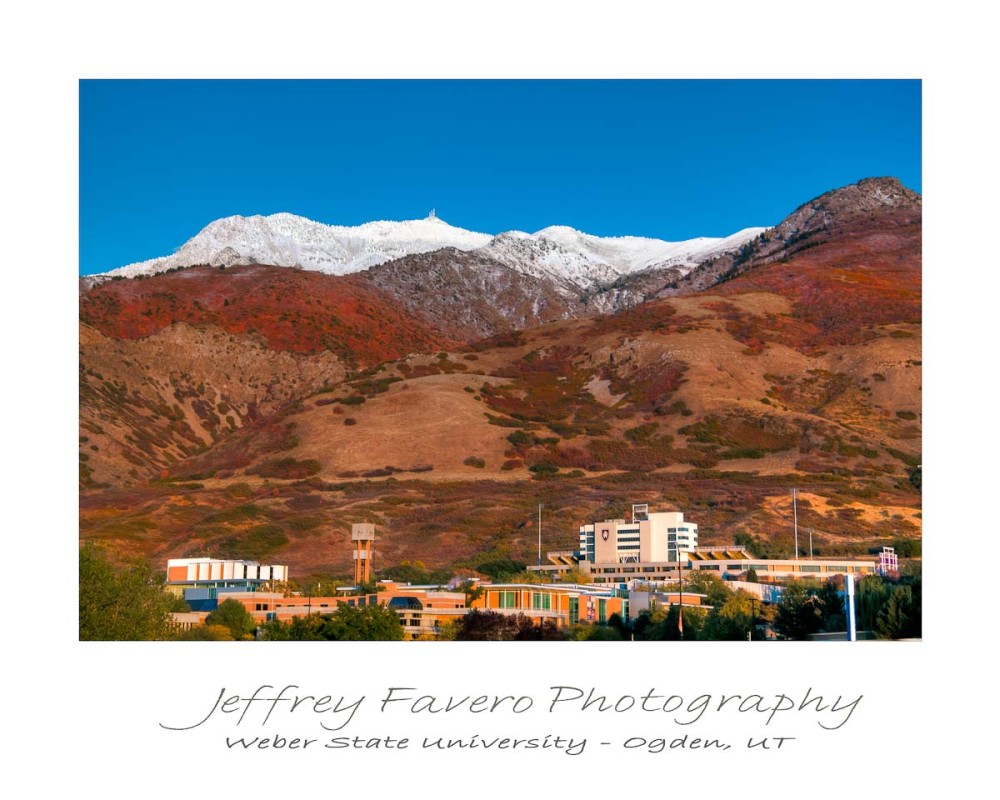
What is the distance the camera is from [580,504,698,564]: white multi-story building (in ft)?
251

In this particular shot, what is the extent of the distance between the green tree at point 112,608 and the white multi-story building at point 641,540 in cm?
3916

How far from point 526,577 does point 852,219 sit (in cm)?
11504

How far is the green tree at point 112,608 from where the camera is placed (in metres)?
36.9

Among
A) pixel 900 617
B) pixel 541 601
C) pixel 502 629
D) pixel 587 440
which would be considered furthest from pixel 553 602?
pixel 587 440

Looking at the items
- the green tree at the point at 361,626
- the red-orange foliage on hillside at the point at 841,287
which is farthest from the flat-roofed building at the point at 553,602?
the red-orange foliage on hillside at the point at 841,287

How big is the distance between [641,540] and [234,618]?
30.7m

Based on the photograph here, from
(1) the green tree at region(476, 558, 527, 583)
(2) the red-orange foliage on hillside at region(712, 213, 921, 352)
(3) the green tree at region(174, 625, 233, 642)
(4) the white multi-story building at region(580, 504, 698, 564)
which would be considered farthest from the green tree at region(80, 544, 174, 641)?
(2) the red-orange foliage on hillside at region(712, 213, 921, 352)

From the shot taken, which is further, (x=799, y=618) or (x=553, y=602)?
(x=553, y=602)

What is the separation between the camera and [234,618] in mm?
52438

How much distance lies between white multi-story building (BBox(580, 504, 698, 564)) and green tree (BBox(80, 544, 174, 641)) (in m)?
39.2

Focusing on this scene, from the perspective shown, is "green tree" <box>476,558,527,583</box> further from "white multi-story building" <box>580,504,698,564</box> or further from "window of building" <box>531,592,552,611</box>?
"window of building" <box>531,592,552,611</box>

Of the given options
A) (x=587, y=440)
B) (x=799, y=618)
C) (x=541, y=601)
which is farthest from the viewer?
(x=587, y=440)

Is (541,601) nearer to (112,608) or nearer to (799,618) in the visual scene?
(799,618)
